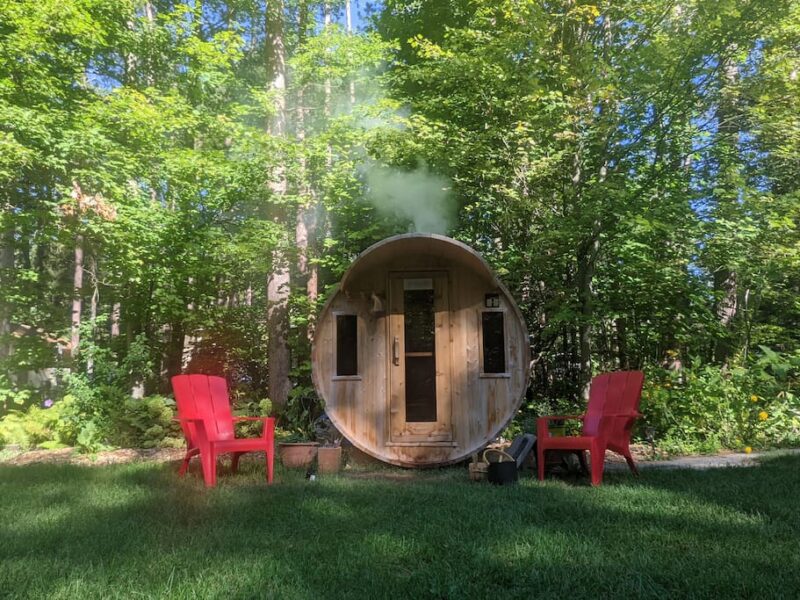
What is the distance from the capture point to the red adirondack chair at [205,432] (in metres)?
4.80

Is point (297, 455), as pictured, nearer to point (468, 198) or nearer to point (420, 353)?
point (420, 353)

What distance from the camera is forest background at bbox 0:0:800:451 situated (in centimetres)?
712

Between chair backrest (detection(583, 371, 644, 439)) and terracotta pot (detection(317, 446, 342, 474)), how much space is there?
2451 mm

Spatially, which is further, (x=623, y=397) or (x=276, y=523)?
(x=623, y=397)

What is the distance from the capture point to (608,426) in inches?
187

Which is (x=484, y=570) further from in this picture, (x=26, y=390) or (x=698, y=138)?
(x=26, y=390)

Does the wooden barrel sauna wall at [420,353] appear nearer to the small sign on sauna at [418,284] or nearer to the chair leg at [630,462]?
the small sign on sauna at [418,284]

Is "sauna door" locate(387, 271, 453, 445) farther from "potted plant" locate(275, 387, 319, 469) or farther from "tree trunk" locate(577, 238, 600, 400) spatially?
"tree trunk" locate(577, 238, 600, 400)

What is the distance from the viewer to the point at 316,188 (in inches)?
360

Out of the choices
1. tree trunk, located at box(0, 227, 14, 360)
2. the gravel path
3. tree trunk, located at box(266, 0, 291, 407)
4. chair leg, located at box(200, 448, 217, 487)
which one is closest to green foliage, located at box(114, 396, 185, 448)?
the gravel path

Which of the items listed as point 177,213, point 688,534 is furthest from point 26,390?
point 688,534

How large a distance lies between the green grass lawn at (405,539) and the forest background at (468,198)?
3.00 meters

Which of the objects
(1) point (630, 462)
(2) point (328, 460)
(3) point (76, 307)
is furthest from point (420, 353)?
(3) point (76, 307)

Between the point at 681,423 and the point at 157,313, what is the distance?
8.41 m
